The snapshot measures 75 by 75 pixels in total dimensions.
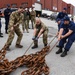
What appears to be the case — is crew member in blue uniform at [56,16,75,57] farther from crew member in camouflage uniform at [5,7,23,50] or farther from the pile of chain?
crew member in camouflage uniform at [5,7,23,50]

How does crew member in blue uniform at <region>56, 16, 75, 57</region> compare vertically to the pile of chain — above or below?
above

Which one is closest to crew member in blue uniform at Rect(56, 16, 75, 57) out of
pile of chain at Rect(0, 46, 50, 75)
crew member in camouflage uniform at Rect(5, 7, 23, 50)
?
pile of chain at Rect(0, 46, 50, 75)

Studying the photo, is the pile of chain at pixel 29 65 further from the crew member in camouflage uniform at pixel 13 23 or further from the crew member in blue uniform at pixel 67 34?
the crew member in camouflage uniform at pixel 13 23

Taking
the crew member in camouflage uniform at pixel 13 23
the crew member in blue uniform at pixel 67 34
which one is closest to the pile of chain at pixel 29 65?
the crew member in blue uniform at pixel 67 34

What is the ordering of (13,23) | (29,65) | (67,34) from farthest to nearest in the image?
(13,23) → (67,34) → (29,65)

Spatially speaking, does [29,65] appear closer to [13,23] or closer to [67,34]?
[67,34]

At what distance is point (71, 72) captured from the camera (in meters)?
6.20

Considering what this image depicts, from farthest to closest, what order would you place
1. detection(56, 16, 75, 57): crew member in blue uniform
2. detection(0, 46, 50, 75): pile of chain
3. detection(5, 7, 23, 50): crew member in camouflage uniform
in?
detection(5, 7, 23, 50): crew member in camouflage uniform → detection(56, 16, 75, 57): crew member in blue uniform → detection(0, 46, 50, 75): pile of chain

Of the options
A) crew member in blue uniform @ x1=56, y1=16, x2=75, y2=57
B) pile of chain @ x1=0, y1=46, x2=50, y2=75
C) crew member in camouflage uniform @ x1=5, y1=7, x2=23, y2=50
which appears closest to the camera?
pile of chain @ x1=0, y1=46, x2=50, y2=75

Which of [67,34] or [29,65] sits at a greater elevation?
[67,34]

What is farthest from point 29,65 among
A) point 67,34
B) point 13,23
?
point 13,23

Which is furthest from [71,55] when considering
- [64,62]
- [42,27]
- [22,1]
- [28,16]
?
[22,1]

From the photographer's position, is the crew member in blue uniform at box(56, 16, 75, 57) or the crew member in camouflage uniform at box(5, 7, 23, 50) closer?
the crew member in blue uniform at box(56, 16, 75, 57)

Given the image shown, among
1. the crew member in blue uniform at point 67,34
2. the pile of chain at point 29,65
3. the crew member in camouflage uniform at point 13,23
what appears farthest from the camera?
the crew member in camouflage uniform at point 13,23
